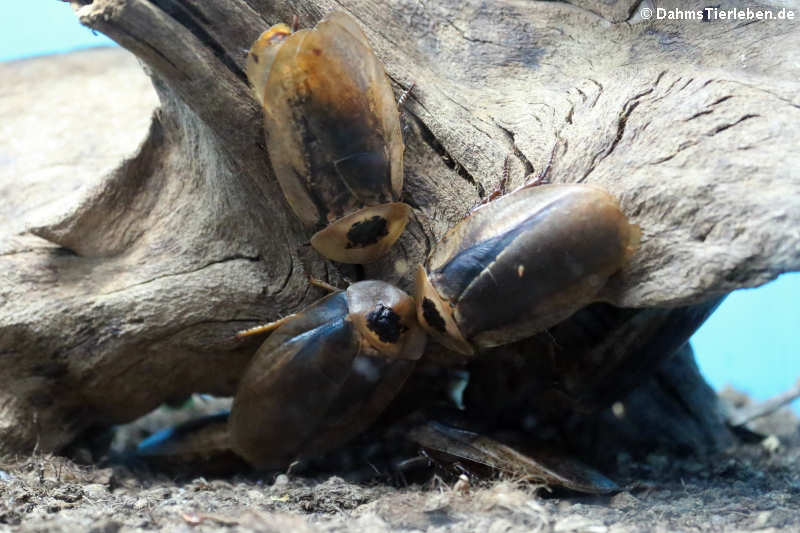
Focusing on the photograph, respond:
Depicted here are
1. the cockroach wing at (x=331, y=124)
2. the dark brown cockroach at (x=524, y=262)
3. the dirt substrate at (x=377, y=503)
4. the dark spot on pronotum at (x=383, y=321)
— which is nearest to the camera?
the dirt substrate at (x=377, y=503)

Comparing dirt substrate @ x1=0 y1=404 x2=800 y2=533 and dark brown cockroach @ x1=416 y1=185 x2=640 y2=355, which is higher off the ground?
dark brown cockroach @ x1=416 y1=185 x2=640 y2=355

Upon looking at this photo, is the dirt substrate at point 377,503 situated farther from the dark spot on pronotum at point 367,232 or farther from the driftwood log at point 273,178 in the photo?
the dark spot on pronotum at point 367,232

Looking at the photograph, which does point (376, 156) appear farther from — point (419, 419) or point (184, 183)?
point (419, 419)

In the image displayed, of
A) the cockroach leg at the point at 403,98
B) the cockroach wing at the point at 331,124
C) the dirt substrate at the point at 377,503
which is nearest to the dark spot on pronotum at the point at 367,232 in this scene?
the cockroach wing at the point at 331,124

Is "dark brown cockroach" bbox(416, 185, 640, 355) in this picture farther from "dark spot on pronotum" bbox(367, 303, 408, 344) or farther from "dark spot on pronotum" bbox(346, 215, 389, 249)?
"dark spot on pronotum" bbox(346, 215, 389, 249)

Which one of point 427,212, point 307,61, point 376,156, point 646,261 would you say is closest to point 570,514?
point 646,261

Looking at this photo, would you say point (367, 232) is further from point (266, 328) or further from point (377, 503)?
point (377, 503)

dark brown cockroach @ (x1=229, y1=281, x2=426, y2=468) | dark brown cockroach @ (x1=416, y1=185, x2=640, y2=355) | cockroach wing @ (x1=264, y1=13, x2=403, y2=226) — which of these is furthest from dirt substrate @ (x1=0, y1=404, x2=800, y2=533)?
cockroach wing @ (x1=264, y1=13, x2=403, y2=226)
